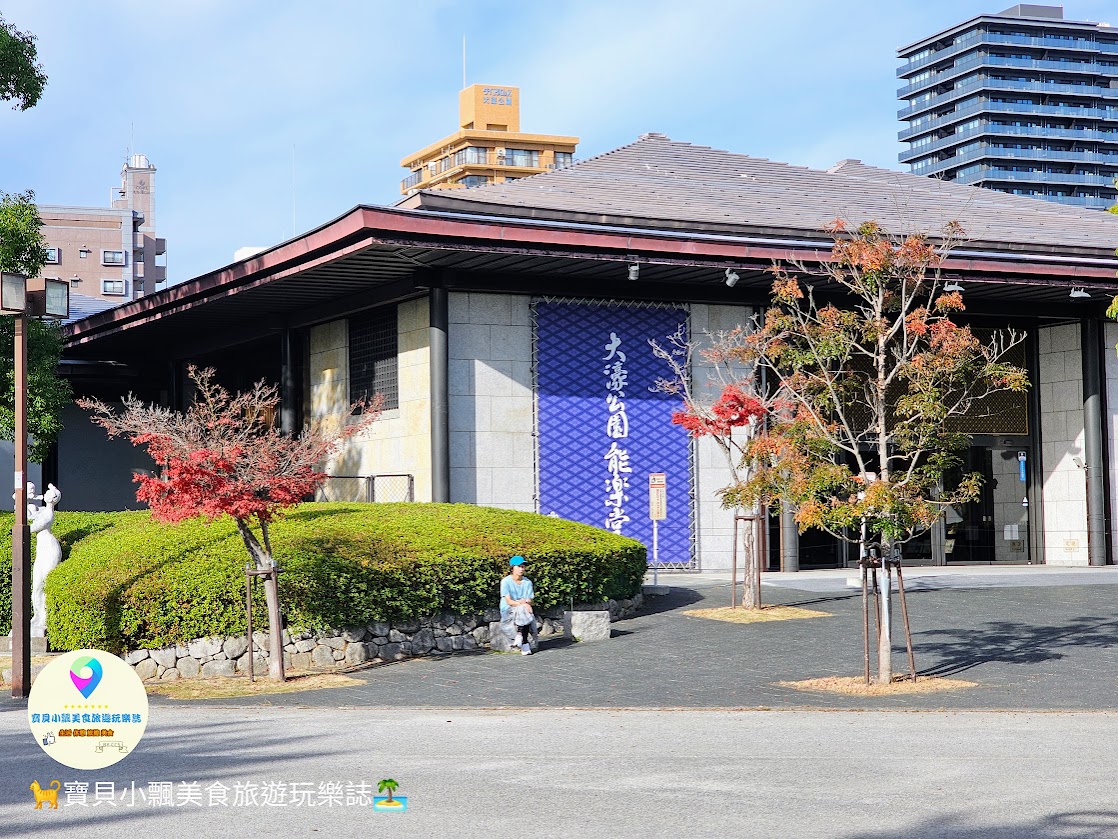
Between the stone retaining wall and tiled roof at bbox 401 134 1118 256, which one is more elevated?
tiled roof at bbox 401 134 1118 256

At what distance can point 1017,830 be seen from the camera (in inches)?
299

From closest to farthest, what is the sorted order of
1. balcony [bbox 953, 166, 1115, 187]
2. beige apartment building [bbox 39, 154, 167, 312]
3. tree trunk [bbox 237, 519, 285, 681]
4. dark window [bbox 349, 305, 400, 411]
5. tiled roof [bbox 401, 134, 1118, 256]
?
tree trunk [bbox 237, 519, 285, 681] < tiled roof [bbox 401, 134, 1118, 256] < dark window [bbox 349, 305, 400, 411] < beige apartment building [bbox 39, 154, 167, 312] < balcony [bbox 953, 166, 1115, 187]

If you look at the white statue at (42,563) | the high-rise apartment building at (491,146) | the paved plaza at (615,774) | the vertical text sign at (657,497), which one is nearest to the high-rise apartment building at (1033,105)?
the high-rise apartment building at (491,146)

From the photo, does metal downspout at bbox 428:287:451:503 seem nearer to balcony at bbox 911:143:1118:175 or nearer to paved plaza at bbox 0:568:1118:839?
Result: paved plaza at bbox 0:568:1118:839

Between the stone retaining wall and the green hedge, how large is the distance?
0.15 meters

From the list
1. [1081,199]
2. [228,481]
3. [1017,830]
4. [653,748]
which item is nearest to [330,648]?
[228,481]

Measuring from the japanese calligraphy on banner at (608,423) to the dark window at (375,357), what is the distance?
3.09m

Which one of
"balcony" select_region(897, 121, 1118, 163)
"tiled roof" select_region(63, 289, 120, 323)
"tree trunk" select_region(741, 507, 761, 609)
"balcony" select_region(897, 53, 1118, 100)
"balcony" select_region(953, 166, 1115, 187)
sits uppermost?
"balcony" select_region(897, 53, 1118, 100)

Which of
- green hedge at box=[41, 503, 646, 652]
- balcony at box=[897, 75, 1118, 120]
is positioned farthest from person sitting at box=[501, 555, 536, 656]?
balcony at box=[897, 75, 1118, 120]

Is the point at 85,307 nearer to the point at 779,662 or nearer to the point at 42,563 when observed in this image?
the point at 42,563

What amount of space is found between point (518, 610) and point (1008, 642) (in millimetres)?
6585

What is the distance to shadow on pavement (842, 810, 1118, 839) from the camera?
293 inches

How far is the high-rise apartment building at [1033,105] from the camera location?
150m

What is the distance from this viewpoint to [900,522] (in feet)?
46.5
